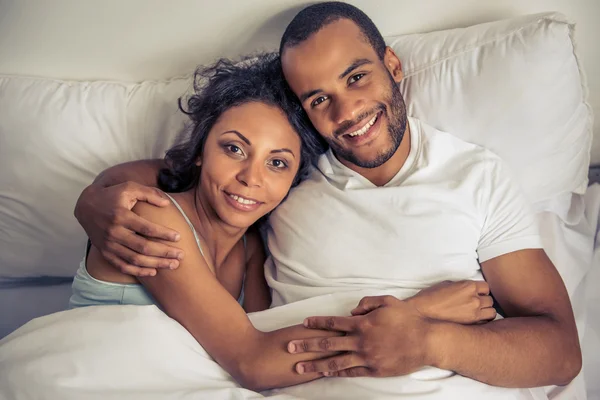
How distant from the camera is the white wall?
147 centimetres

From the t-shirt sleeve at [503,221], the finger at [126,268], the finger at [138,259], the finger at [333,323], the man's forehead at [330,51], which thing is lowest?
the finger at [333,323]

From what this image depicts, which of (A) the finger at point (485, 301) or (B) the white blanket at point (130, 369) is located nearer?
(B) the white blanket at point (130, 369)

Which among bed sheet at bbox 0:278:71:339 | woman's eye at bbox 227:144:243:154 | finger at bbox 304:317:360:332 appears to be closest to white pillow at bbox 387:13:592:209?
woman's eye at bbox 227:144:243:154

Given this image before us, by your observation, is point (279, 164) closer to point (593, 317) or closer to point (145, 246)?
point (145, 246)

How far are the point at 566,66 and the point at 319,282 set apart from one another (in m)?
0.77

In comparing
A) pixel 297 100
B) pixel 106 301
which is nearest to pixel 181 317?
pixel 106 301

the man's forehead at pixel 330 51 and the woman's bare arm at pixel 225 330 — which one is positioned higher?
the man's forehead at pixel 330 51

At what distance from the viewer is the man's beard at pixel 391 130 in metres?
1.26

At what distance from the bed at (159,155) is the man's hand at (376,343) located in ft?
0.11

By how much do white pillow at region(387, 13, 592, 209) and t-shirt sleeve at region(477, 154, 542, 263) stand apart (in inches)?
5.3

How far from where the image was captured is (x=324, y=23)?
4.12 ft

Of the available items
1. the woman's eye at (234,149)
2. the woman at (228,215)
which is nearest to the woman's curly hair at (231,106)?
the woman at (228,215)

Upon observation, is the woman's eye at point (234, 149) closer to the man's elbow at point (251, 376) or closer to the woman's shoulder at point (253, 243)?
the woman's shoulder at point (253, 243)

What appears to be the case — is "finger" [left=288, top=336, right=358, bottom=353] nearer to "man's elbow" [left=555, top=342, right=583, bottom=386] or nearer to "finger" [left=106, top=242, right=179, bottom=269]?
"finger" [left=106, top=242, right=179, bottom=269]
